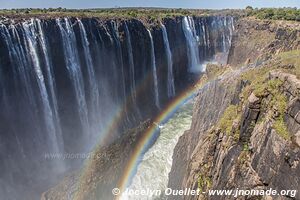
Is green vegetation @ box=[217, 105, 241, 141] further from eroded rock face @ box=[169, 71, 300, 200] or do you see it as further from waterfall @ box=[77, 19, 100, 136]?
waterfall @ box=[77, 19, 100, 136]

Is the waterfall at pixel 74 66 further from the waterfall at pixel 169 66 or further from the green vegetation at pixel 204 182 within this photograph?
the green vegetation at pixel 204 182

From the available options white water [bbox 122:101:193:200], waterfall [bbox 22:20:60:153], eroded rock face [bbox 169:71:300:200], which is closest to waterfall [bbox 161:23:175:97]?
white water [bbox 122:101:193:200]

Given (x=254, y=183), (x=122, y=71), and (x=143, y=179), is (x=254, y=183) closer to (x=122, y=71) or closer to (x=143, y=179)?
(x=143, y=179)

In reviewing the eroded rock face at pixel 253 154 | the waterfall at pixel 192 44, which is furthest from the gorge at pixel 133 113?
the waterfall at pixel 192 44

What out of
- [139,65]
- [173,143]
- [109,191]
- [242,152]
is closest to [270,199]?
[242,152]

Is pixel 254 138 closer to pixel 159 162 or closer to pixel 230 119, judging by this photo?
pixel 230 119
